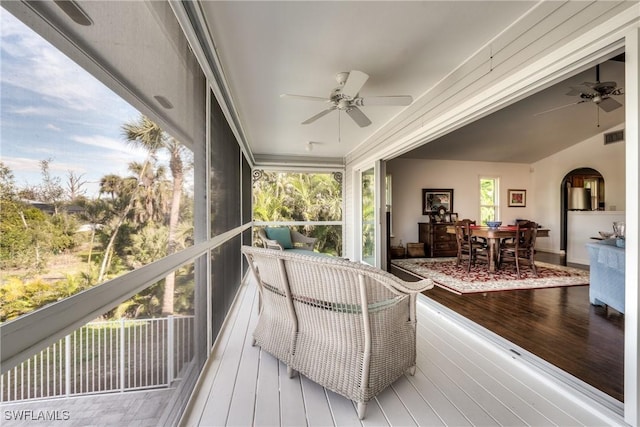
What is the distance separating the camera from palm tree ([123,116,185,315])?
39.1 inches

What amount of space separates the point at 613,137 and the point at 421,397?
7951 mm

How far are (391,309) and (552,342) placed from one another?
1.77 m

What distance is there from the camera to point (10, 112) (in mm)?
531

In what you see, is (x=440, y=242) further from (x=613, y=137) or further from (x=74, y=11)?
(x=74, y=11)

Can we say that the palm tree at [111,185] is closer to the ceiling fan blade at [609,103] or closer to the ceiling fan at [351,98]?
the ceiling fan at [351,98]

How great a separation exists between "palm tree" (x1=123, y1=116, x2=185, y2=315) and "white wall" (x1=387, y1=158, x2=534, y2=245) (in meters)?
6.17

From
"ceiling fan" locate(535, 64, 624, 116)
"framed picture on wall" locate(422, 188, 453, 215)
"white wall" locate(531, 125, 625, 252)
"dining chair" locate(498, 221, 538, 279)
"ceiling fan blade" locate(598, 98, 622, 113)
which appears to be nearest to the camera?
"ceiling fan" locate(535, 64, 624, 116)

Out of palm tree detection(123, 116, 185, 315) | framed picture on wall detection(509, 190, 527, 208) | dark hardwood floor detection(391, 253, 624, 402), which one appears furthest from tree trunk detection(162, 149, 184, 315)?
framed picture on wall detection(509, 190, 527, 208)

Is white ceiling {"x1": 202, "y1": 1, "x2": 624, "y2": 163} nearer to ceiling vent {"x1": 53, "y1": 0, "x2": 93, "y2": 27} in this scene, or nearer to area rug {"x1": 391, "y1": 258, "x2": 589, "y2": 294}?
ceiling vent {"x1": 53, "y1": 0, "x2": 93, "y2": 27}

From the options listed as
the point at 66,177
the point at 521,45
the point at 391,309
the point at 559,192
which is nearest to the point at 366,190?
the point at 521,45

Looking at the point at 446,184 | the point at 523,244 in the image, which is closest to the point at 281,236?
the point at 523,244

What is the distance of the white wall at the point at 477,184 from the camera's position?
706cm

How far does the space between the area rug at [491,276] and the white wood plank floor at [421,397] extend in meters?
1.98

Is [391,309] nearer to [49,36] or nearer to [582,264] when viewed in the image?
[49,36]
